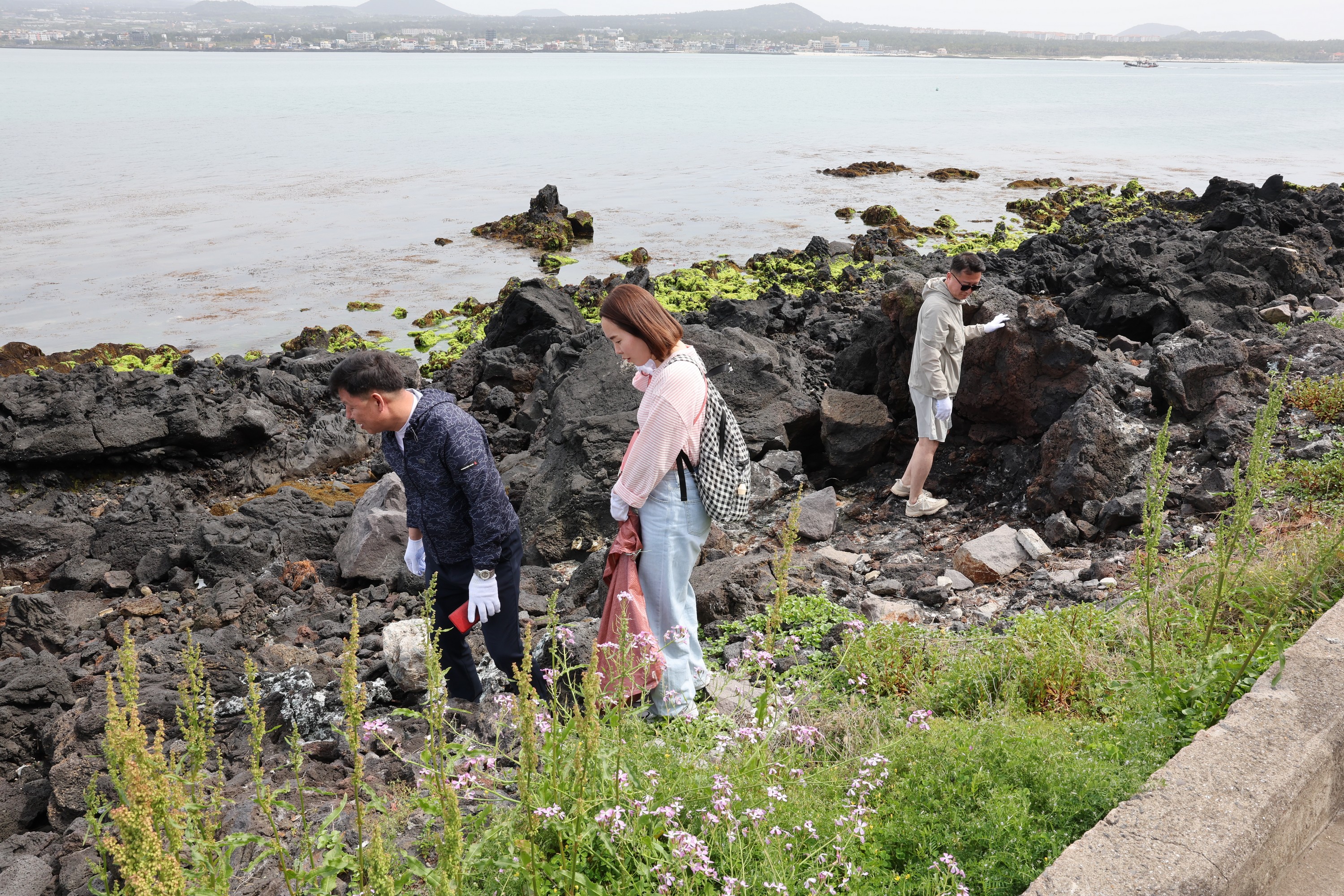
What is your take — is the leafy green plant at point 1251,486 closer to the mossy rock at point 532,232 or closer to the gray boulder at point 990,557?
the gray boulder at point 990,557

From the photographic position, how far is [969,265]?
7.34 metres

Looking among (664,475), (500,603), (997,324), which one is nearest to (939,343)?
(997,324)

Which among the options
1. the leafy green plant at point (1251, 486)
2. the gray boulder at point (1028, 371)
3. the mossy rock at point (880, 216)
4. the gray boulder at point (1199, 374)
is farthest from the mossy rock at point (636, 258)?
the leafy green plant at point (1251, 486)

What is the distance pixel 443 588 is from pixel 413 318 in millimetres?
13851

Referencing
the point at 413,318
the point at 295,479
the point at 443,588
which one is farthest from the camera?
the point at 413,318

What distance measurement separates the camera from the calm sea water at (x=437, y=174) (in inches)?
779

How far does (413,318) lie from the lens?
58.5 ft

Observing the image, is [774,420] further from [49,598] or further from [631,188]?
[631,188]

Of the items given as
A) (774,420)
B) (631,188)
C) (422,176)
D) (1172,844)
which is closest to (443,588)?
(1172,844)

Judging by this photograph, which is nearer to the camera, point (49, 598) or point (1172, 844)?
point (1172, 844)

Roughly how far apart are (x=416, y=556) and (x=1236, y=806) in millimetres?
3974

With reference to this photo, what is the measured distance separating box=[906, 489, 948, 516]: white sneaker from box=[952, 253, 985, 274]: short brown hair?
2.02 m

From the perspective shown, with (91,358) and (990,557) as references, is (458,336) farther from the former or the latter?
(990,557)

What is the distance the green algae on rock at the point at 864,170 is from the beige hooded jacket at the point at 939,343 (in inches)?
1161
